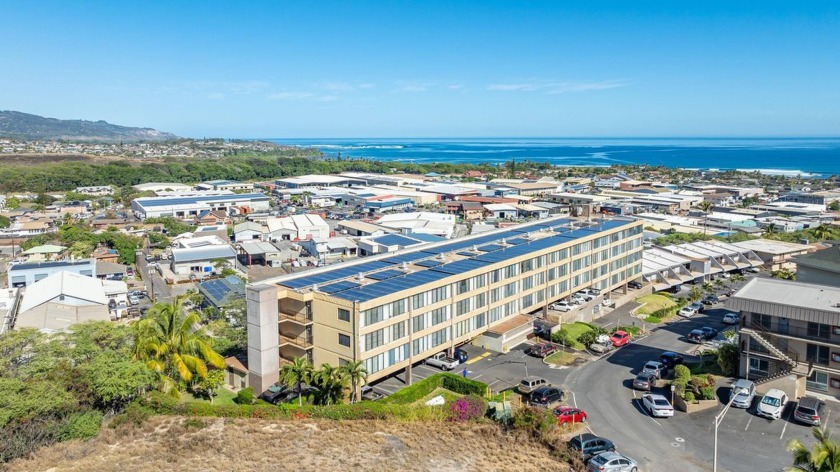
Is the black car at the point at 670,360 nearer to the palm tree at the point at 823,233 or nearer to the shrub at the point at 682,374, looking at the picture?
the shrub at the point at 682,374

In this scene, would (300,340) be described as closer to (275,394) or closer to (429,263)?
(275,394)

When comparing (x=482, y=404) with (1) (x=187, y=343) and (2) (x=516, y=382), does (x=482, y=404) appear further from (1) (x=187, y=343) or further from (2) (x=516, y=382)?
(1) (x=187, y=343)

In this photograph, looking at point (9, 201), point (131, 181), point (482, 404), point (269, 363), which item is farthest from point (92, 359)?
point (131, 181)

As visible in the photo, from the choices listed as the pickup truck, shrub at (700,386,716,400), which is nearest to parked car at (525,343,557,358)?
the pickup truck

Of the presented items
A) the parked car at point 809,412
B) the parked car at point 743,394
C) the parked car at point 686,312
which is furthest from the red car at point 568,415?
the parked car at point 686,312

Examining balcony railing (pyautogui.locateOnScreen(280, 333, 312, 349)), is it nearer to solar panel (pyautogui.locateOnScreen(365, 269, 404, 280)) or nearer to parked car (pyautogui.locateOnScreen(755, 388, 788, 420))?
solar panel (pyautogui.locateOnScreen(365, 269, 404, 280))

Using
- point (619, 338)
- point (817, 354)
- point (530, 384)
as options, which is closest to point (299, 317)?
point (530, 384)
